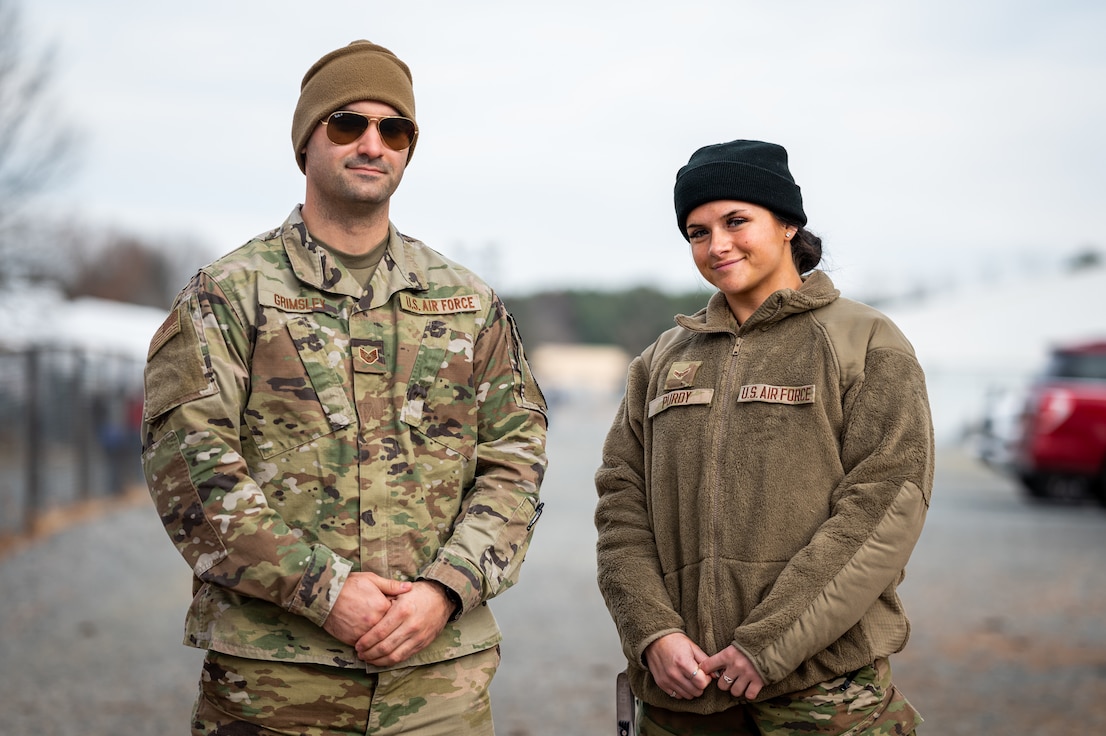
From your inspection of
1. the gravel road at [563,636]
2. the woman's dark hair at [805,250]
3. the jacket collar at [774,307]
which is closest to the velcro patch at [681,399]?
the jacket collar at [774,307]

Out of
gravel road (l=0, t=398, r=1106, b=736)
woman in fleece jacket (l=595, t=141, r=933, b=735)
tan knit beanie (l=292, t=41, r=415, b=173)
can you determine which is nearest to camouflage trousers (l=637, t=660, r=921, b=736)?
woman in fleece jacket (l=595, t=141, r=933, b=735)

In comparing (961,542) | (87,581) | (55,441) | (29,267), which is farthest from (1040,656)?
(29,267)

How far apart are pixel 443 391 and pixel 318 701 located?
2.51ft

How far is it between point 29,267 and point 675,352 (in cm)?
2143

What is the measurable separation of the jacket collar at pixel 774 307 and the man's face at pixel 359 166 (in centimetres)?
82

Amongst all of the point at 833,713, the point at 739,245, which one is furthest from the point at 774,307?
the point at 833,713

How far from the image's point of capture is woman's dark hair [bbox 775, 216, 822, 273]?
2.90 metres

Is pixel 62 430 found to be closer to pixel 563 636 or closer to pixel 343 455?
pixel 563 636

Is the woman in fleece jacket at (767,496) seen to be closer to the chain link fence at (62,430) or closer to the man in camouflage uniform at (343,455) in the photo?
the man in camouflage uniform at (343,455)

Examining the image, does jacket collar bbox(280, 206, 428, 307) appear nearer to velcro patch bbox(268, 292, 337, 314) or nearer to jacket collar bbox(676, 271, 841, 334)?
velcro patch bbox(268, 292, 337, 314)

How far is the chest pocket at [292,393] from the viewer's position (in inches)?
102

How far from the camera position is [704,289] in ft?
10.3

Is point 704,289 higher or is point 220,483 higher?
point 704,289

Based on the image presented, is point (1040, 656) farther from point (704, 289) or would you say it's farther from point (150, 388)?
point (150, 388)
